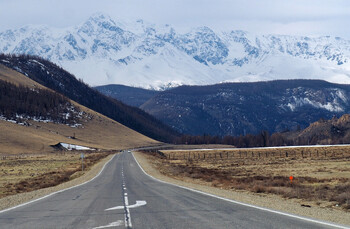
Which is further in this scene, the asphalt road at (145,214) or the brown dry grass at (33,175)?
the brown dry grass at (33,175)

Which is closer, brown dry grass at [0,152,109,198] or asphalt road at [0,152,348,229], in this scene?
asphalt road at [0,152,348,229]

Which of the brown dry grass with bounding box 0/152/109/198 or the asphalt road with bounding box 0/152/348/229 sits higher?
the brown dry grass with bounding box 0/152/109/198

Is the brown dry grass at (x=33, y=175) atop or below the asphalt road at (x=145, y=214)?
atop

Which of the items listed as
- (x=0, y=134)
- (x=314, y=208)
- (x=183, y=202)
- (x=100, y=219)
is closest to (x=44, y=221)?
(x=100, y=219)

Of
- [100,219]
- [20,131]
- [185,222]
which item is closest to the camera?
[185,222]

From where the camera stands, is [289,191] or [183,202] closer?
[183,202]

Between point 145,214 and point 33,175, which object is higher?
point 33,175

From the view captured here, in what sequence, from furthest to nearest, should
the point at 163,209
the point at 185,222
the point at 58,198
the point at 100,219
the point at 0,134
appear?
1. the point at 0,134
2. the point at 58,198
3. the point at 163,209
4. the point at 100,219
5. the point at 185,222

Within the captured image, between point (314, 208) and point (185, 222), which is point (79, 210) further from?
point (314, 208)

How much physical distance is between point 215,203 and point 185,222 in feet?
17.6

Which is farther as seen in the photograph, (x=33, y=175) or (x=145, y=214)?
(x=33, y=175)

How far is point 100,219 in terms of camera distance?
55.7ft

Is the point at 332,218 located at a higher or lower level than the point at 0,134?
lower

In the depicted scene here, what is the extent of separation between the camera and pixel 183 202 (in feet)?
71.2
